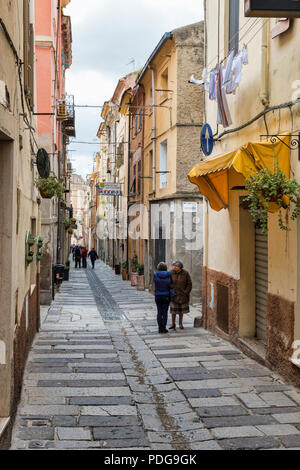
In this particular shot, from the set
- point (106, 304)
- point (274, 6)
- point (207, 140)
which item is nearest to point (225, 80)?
point (207, 140)

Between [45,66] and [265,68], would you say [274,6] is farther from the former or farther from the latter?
[45,66]

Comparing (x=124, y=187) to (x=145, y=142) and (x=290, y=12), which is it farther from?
(x=290, y=12)

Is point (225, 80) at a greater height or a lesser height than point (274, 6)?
greater

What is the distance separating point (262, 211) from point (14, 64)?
3694 millimetres

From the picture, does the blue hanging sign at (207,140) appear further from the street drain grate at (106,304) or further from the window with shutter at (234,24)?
the street drain grate at (106,304)

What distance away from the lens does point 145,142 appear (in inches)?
997

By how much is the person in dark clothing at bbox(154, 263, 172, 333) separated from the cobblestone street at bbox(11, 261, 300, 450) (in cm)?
39

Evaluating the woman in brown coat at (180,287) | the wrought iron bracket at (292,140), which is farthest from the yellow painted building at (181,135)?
the wrought iron bracket at (292,140)

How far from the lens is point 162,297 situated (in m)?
12.7

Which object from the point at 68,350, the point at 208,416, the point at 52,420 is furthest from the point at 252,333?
the point at 52,420

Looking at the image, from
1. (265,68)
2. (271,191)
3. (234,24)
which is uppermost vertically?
(234,24)

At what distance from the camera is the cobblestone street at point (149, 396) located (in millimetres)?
5922

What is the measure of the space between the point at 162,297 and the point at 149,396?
202 inches

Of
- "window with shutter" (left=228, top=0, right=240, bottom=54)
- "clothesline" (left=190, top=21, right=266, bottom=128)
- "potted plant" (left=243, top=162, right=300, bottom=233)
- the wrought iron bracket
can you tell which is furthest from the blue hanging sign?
"potted plant" (left=243, top=162, right=300, bottom=233)
